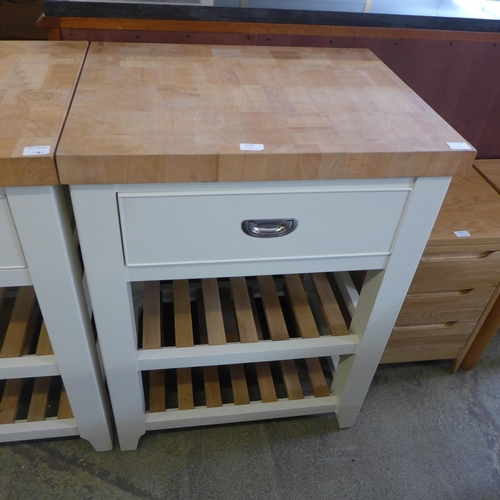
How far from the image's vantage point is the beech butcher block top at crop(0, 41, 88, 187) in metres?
0.61

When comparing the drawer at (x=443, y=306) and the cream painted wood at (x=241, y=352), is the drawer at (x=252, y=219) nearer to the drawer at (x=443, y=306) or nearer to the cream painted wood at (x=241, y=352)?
the cream painted wood at (x=241, y=352)

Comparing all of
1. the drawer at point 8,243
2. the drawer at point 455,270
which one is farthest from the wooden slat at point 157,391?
the drawer at point 455,270

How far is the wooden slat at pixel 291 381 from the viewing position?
116cm

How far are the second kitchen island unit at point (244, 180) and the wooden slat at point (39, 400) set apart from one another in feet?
0.62

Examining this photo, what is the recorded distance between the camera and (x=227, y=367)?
4.33 feet

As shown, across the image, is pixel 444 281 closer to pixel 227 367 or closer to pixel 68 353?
pixel 227 367

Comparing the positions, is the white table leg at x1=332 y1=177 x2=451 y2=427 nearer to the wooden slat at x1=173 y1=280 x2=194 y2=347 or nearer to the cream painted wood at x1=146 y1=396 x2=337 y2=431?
the cream painted wood at x1=146 y1=396 x2=337 y2=431

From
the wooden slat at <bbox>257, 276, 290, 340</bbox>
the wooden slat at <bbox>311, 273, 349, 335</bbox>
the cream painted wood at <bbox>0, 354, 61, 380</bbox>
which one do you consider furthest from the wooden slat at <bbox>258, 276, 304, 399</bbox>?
the cream painted wood at <bbox>0, 354, 61, 380</bbox>

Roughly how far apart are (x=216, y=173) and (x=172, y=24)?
1.77 feet

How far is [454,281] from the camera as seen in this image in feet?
3.62

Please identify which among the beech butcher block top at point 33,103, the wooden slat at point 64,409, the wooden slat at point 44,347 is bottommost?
the wooden slat at point 64,409

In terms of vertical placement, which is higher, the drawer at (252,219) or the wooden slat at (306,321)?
the drawer at (252,219)

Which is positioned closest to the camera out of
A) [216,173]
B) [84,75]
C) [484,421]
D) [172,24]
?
[216,173]

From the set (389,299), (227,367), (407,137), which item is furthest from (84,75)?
(227,367)
